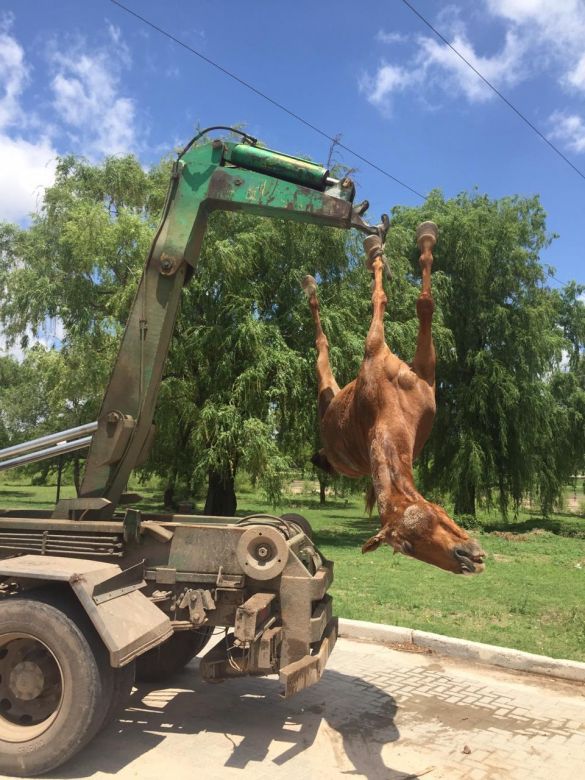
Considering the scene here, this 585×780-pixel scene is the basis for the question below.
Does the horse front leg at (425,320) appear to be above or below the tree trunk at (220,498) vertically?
above

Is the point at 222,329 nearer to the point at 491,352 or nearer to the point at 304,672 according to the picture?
the point at 491,352

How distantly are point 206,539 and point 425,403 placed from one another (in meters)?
1.91

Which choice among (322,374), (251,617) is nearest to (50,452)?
(251,617)

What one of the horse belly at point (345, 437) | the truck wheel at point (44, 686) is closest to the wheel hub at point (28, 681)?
the truck wheel at point (44, 686)

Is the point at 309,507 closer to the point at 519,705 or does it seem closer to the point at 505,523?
the point at 505,523

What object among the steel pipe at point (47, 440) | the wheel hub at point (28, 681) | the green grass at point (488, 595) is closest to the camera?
the wheel hub at point (28, 681)

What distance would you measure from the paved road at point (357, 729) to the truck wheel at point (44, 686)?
0.28 metres

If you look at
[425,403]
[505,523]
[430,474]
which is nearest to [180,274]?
[425,403]

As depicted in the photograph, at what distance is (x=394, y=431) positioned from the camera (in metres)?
4.55

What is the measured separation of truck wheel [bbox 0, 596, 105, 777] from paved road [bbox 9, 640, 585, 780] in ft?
0.93

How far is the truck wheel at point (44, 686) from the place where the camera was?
4.07m

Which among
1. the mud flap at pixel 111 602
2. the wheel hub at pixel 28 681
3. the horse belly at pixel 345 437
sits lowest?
the wheel hub at pixel 28 681

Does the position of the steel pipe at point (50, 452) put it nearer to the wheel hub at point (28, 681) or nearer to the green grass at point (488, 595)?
the wheel hub at point (28, 681)

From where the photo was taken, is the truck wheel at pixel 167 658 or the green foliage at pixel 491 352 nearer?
the truck wheel at pixel 167 658
